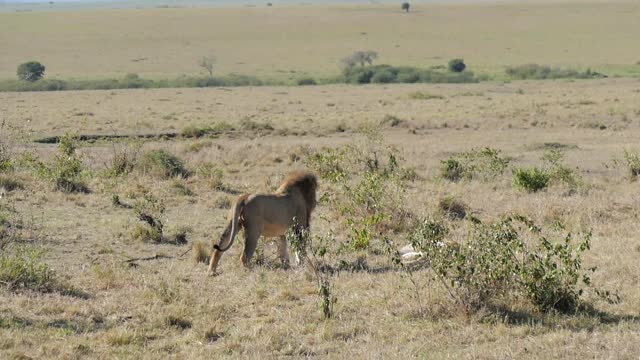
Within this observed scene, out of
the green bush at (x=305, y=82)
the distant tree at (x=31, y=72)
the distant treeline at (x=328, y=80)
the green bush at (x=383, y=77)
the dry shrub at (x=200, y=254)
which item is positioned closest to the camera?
the dry shrub at (x=200, y=254)

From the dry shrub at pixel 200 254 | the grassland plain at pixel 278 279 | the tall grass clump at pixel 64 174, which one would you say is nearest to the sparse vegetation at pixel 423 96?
the grassland plain at pixel 278 279

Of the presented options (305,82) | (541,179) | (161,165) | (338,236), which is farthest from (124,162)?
(305,82)

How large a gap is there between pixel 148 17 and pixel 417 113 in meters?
111

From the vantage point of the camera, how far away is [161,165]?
20516mm

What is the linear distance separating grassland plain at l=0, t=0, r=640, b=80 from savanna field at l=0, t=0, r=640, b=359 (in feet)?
155

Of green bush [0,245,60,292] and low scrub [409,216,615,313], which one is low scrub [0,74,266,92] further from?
low scrub [409,216,615,313]

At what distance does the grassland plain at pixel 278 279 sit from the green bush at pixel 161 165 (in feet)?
2.18

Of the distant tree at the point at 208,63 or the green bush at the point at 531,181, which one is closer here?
the green bush at the point at 531,181

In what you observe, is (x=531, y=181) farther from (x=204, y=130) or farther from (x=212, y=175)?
(x=204, y=130)

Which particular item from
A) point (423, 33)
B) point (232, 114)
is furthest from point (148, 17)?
point (232, 114)

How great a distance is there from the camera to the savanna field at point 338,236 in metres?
8.52

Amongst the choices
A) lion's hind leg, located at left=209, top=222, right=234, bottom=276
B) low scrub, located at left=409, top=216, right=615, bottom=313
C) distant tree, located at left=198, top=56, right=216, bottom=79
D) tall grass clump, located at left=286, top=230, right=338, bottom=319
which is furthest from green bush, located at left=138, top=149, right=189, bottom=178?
distant tree, located at left=198, top=56, right=216, bottom=79

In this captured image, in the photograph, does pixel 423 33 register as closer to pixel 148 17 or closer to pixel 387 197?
pixel 148 17

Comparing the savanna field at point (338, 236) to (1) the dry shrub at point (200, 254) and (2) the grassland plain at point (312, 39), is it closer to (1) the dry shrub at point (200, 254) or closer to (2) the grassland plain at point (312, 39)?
(1) the dry shrub at point (200, 254)
